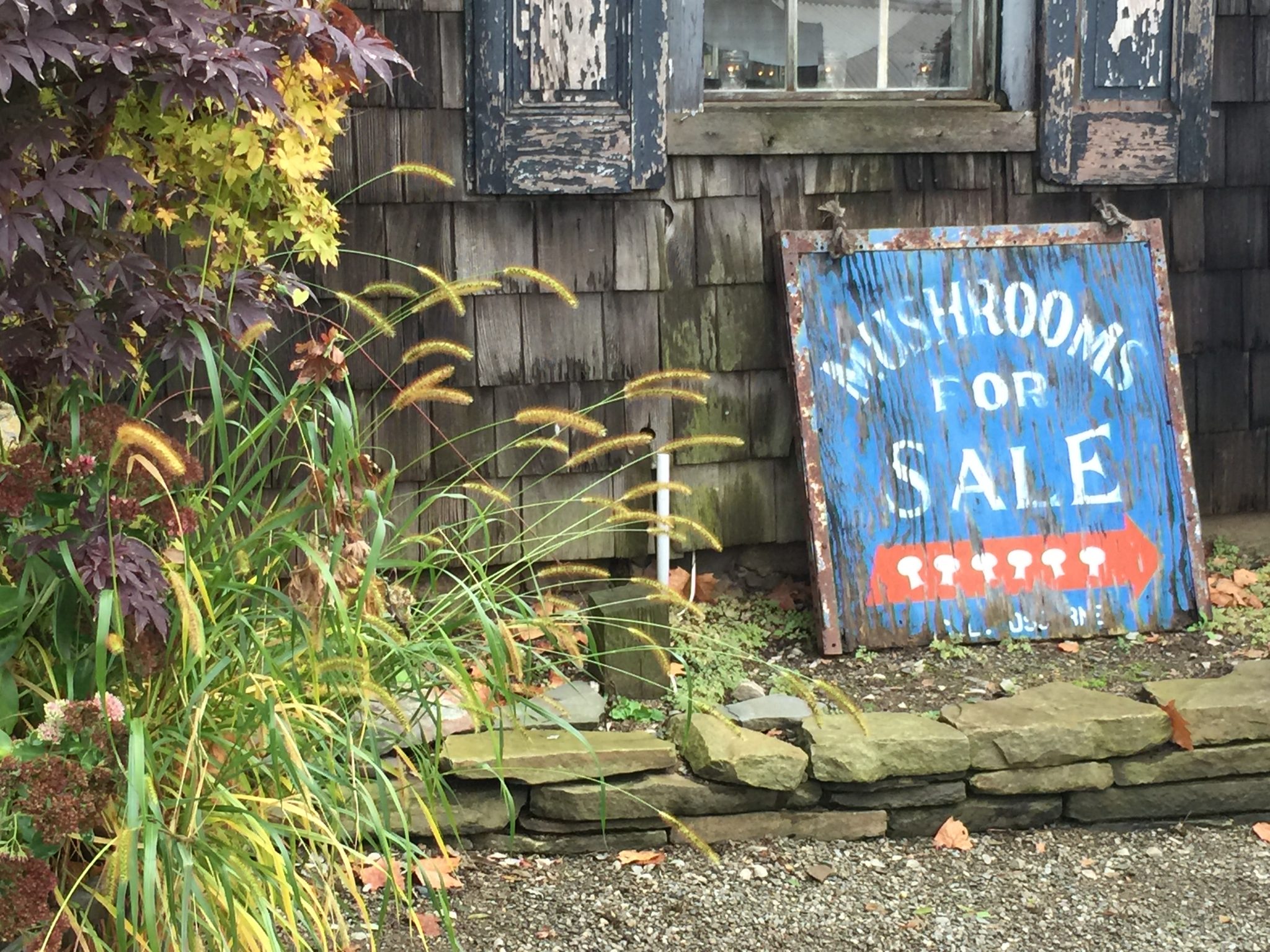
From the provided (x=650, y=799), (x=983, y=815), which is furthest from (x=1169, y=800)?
(x=650, y=799)

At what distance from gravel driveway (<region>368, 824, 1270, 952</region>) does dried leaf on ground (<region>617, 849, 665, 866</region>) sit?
0.07ft

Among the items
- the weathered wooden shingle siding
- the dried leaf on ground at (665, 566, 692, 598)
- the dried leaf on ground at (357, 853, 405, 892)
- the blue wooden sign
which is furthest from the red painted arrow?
the dried leaf on ground at (357, 853, 405, 892)

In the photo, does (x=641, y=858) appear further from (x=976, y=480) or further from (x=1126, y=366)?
(x=1126, y=366)

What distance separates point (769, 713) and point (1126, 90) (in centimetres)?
210

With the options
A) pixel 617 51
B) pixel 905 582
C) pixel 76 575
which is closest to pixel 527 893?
pixel 76 575

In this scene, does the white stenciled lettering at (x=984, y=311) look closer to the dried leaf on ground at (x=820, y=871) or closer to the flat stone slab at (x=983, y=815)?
the flat stone slab at (x=983, y=815)

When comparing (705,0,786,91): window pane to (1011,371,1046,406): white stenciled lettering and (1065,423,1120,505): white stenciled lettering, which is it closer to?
(1011,371,1046,406): white stenciled lettering

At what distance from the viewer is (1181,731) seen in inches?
124

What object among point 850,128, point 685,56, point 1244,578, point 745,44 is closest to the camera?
point 685,56

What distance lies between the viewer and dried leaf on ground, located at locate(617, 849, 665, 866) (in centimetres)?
293

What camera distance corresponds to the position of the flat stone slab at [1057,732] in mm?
A: 3100

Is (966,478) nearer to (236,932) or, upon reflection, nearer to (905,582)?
(905,582)

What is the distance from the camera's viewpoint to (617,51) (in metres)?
3.66

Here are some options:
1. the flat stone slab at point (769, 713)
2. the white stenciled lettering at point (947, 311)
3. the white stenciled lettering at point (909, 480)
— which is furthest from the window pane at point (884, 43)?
the flat stone slab at point (769, 713)
